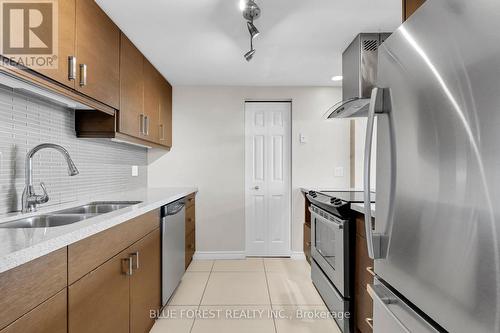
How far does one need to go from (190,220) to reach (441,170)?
307 centimetres

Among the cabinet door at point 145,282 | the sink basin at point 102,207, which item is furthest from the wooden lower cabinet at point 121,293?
the sink basin at point 102,207

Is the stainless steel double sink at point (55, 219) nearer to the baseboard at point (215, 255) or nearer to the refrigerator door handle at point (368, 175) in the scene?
the refrigerator door handle at point (368, 175)

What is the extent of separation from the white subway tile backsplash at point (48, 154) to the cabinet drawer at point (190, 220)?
0.84 meters

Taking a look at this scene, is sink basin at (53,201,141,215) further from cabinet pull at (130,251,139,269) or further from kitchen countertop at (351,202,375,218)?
kitchen countertop at (351,202,375,218)

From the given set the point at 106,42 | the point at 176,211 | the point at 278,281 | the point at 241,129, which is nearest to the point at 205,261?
the point at 278,281

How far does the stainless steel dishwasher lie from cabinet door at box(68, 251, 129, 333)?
728 mm

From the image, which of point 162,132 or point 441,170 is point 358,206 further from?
point 162,132

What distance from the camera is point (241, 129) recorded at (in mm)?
3936

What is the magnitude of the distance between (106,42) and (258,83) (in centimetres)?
208

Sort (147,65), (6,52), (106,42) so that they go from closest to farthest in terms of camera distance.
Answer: (6,52) → (106,42) → (147,65)

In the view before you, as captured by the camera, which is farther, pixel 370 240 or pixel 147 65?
pixel 147 65

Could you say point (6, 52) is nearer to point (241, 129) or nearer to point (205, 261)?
point (241, 129)

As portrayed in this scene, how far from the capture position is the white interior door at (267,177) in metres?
4.01

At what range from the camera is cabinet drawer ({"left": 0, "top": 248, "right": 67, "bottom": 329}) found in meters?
0.81
